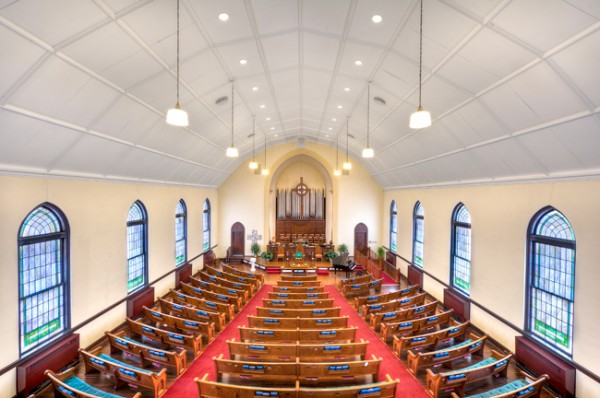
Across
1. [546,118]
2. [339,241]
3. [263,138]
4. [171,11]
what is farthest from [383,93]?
[339,241]

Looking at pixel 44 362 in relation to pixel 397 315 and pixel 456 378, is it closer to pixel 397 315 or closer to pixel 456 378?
pixel 456 378

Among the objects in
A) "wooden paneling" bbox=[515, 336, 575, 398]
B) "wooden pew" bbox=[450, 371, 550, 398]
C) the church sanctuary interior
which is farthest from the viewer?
"wooden paneling" bbox=[515, 336, 575, 398]

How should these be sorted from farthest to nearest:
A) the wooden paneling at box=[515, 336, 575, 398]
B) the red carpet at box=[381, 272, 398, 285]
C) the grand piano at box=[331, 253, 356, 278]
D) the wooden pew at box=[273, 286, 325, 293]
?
the grand piano at box=[331, 253, 356, 278] → the red carpet at box=[381, 272, 398, 285] → the wooden pew at box=[273, 286, 325, 293] → the wooden paneling at box=[515, 336, 575, 398]

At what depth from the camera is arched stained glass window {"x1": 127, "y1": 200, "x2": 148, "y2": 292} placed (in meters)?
10.7

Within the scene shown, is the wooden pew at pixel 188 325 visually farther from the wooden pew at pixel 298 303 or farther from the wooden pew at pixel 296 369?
the wooden pew at pixel 296 369

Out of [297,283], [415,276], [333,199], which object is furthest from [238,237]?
[415,276]

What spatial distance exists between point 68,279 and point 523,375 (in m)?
11.2

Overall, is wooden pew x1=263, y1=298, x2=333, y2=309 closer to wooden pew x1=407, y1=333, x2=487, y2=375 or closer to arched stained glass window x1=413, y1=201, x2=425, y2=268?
wooden pew x1=407, y1=333, x2=487, y2=375

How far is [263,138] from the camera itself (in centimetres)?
1659

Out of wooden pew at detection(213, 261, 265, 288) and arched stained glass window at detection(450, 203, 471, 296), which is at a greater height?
arched stained glass window at detection(450, 203, 471, 296)

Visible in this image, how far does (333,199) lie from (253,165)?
29.3 feet

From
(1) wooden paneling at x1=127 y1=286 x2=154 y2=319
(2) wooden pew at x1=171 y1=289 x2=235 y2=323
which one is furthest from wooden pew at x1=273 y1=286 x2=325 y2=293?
(1) wooden paneling at x1=127 y1=286 x2=154 y2=319

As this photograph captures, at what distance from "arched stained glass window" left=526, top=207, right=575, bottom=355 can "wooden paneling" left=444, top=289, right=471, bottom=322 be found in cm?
254

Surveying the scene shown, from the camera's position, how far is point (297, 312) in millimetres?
9500
